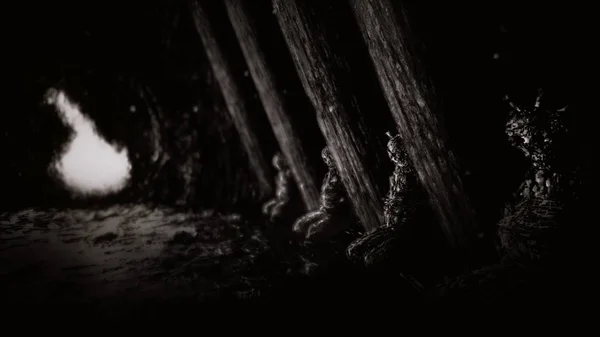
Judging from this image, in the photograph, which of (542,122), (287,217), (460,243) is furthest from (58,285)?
(542,122)

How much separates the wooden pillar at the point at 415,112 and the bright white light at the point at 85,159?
4382 mm

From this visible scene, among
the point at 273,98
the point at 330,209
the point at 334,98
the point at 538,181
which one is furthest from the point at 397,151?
the point at 273,98

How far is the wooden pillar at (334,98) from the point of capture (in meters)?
2.21

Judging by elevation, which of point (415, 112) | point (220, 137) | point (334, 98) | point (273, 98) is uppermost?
point (220, 137)

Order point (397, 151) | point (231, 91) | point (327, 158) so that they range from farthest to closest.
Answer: point (231, 91) < point (327, 158) < point (397, 151)

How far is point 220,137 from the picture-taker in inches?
173

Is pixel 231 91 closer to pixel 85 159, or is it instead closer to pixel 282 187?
pixel 282 187

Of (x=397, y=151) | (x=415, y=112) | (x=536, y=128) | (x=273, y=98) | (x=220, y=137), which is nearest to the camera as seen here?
(x=536, y=128)

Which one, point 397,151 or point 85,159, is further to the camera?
point 85,159

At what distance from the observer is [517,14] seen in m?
1.38

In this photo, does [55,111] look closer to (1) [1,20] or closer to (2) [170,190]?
(1) [1,20]

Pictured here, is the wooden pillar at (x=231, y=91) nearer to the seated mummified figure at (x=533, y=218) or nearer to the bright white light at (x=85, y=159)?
the bright white light at (x=85, y=159)

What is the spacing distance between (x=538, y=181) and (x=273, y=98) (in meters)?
2.01

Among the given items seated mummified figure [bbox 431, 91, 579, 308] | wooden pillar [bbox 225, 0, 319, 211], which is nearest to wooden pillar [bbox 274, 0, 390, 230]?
wooden pillar [bbox 225, 0, 319, 211]
